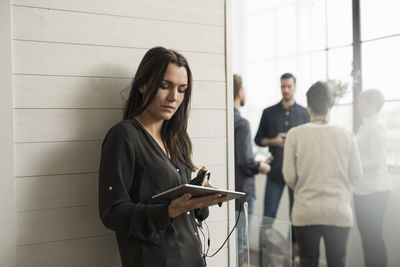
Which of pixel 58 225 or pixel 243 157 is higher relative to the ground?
pixel 243 157

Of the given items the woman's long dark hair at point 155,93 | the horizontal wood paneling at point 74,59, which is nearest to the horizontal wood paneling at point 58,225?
the woman's long dark hair at point 155,93

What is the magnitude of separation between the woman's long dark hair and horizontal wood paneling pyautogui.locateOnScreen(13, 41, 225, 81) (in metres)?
0.13

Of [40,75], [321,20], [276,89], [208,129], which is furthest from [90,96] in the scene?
[276,89]

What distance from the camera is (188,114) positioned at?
5.90 ft

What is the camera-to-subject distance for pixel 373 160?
3.21m

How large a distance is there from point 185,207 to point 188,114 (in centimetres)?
49

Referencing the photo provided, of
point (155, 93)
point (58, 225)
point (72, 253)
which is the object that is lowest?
point (72, 253)

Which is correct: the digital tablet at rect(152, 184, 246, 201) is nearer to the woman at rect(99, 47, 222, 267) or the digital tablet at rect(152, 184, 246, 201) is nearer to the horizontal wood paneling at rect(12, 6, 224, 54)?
the woman at rect(99, 47, 222, 267)

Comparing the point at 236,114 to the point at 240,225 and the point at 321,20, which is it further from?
the point at 321,20

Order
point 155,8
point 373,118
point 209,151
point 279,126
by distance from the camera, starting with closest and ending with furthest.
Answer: point 155,8 → point 209,151 → point 373,118 → point 279,126

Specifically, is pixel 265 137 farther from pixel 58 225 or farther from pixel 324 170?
pixel 58 225

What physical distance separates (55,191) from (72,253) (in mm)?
237

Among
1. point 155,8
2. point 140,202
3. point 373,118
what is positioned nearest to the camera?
point 140,202

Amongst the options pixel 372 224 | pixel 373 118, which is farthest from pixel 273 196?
pixel 373 118
